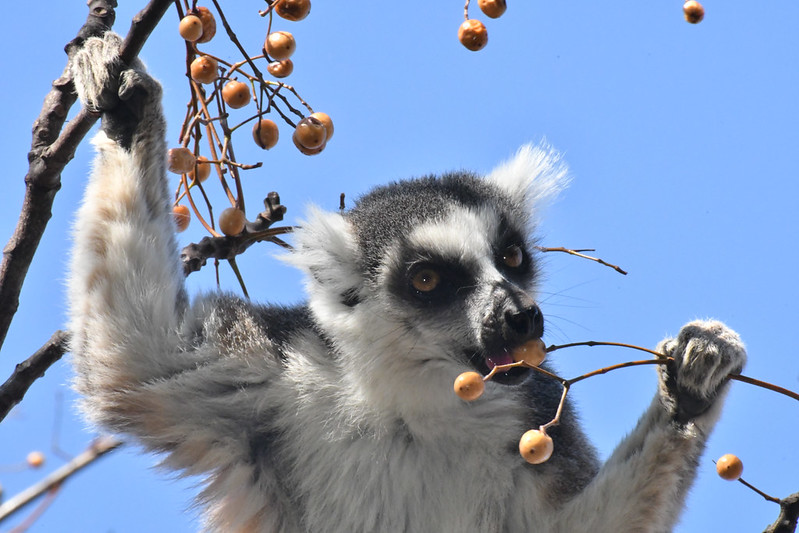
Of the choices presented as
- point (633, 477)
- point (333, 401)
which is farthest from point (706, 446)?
point (333, 401)

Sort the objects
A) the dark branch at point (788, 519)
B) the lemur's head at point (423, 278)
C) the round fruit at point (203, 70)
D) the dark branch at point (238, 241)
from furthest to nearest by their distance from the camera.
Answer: the dark branch at point (238, 241)
the lemur's head at point (423, 278)
the round fruit at point (203, 70)
the dark branch at point (788, 519)

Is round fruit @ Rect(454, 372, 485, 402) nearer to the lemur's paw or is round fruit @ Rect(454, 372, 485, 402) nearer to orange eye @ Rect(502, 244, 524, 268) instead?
orange eye @ Rect(502, 244, 524, 268)

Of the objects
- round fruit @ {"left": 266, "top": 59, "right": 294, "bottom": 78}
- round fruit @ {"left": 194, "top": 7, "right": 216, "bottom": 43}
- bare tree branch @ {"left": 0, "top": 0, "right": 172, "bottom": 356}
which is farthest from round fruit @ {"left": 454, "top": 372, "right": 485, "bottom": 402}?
round fruit @ {"left": 194, "top": 7, "right": 216, "bottom": 43}

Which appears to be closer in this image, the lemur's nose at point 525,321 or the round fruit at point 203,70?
the lemur's nose at point 525,321

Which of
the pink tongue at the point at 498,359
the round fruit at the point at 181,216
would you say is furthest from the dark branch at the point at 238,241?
the pink tongue at the point at 498,359

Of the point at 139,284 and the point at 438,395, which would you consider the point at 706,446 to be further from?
the point at 139,284

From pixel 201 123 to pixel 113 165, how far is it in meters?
0.60

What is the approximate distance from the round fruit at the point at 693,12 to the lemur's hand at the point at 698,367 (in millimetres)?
1723

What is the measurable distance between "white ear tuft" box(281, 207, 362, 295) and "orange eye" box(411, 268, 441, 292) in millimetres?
408

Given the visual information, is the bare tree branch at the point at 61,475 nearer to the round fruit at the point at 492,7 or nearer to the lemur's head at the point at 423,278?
the lemur's head at the point at 423,278

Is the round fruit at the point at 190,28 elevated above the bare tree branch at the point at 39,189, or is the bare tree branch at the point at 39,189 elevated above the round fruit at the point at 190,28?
the round fruit at the point at 190,28

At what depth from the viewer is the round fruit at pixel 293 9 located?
506 cm

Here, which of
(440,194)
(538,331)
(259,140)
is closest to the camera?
(538,331)

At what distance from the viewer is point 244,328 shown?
5672 millimetres
